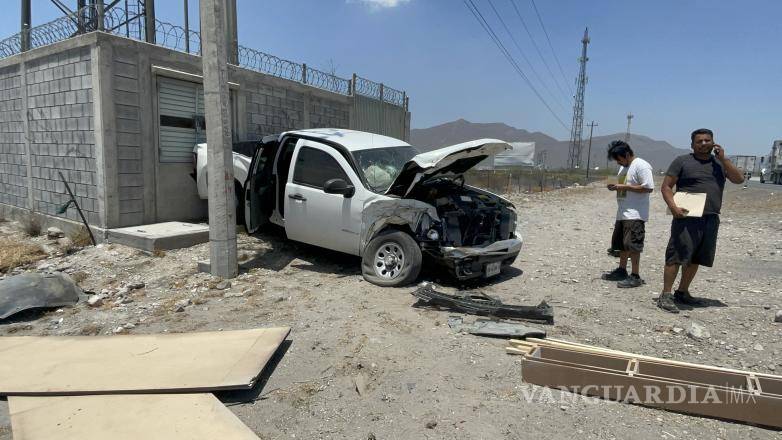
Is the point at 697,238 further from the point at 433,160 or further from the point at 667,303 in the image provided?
the point at 433,160

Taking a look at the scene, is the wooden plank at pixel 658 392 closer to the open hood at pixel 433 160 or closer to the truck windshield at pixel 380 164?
the open hood at pixel 433 160

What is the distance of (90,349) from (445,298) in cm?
307

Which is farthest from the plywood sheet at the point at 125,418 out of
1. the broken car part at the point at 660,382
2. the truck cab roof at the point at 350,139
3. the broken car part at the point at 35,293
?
the truck cab roof at the point at 350,139

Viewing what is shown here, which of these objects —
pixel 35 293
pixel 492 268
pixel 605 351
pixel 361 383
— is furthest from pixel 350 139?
pixel 605 351

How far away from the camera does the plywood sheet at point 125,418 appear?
2.71m

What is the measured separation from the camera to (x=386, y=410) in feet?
10.0

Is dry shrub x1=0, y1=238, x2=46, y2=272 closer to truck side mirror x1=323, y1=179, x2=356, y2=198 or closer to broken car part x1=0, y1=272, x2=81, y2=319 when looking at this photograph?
broken car part x1=0, y1=272, x2=81, y2=319

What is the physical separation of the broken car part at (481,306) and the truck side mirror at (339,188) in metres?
1.55

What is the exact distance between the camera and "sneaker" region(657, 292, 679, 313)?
4.71m

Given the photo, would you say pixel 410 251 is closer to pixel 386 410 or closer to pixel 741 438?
pixel 386 410

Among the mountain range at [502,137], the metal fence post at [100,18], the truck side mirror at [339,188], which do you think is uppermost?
the mountain range at [502,137]

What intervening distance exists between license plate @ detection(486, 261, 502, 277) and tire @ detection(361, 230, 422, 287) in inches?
31.0

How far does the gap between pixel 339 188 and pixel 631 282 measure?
360 centimetres

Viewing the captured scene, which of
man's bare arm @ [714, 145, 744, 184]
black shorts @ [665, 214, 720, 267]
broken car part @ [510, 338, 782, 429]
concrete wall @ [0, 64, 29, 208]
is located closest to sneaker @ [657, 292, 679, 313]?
black shorts @ [665, 214, 720, 267]
